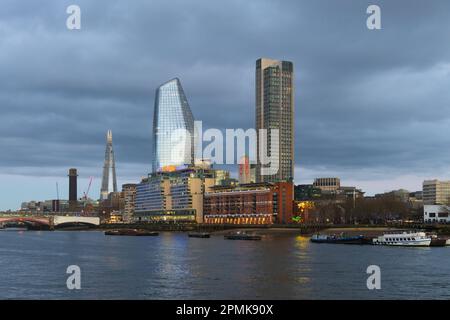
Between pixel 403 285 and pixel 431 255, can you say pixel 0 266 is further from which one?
pixel 431 255

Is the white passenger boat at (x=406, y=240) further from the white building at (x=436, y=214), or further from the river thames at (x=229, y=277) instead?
the white building at (x=436, y=214)

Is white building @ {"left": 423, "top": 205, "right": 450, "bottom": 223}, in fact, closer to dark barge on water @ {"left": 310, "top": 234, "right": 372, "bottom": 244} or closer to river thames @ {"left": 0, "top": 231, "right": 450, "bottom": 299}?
dark barge on water @ {"left": 310, "top": 234, "right": 372, "bottom": 244}

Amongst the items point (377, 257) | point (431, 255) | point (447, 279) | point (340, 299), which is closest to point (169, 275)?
point (340, 299)

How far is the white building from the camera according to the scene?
578ft

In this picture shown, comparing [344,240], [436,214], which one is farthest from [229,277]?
[436,214]

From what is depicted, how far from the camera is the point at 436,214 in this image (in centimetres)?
18000

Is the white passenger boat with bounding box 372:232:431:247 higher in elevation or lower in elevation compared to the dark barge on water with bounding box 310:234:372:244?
higher

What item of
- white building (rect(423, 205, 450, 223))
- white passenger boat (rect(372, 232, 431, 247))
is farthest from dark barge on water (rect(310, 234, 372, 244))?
white building (rect(423, 205, 450, 223))

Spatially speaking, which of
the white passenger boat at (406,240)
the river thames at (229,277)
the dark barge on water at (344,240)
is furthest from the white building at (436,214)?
the river thames at (229,277)

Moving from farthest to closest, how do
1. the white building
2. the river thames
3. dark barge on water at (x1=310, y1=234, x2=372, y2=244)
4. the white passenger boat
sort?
the white building, dark barge on water at (x1=310, y1=234, x2=372, y2=244), the white passenger boat, the river thames

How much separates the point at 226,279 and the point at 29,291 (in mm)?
15915

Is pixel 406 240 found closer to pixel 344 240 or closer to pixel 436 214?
pixel 344 240

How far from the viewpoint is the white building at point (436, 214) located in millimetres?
176125

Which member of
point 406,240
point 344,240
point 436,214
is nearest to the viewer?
point 406,240
